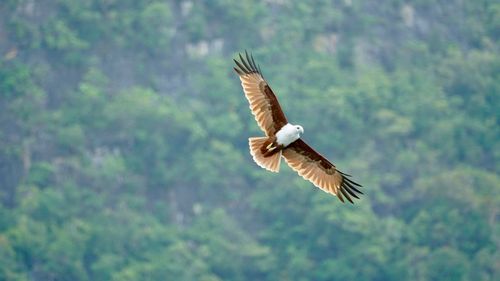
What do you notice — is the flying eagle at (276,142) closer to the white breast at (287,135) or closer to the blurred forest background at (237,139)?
the white breast at (287,135)

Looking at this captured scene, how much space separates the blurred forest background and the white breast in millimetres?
25938

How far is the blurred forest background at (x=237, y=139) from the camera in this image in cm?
4456

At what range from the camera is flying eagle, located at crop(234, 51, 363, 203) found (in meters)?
16.9

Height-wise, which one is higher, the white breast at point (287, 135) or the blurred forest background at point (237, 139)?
the blurred forest background at point (237, 139)

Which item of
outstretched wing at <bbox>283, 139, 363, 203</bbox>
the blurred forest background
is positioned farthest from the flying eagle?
the blurred forest background

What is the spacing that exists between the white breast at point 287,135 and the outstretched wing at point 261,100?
150mm

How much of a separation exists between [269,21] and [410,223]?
10.5m

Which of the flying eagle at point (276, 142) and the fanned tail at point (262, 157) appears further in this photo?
the fanned tail at point (262, 157)

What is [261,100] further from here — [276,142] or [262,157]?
[262,157]

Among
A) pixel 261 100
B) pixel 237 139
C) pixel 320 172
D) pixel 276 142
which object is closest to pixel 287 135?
pixel 276 142

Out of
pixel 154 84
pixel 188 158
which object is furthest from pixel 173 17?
pixel 188 158

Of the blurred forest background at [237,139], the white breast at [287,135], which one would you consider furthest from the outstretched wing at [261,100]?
the blurred forest background at [237,139]

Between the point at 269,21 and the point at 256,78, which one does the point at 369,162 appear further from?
the point at 256,78

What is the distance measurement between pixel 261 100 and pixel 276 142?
0.55 m
